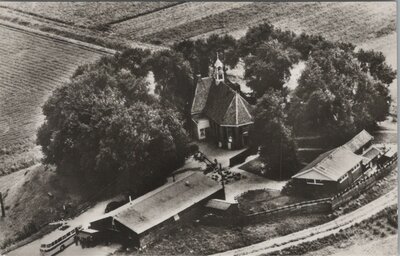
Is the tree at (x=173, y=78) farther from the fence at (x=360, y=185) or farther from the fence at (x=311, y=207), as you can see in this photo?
the fence at (x=360, y=185)

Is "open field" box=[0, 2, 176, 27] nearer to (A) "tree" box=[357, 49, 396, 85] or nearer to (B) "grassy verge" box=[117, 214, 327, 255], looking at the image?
(A) "tree" box=[357, 49, 396, 85]

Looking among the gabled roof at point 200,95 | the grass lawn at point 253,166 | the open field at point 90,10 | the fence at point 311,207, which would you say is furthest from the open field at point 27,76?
the fence at point 311,207

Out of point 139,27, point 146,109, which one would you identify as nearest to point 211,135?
point 146,109

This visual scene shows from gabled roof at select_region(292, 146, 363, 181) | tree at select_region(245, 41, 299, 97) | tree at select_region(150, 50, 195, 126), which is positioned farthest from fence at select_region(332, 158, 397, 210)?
tree at select_region(150, 50, 195, 126)

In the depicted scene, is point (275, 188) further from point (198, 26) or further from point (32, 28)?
point (32, 28)

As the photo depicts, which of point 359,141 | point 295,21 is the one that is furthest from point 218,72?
point 359,141

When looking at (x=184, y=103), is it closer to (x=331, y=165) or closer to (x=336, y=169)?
(x=331, y=165)
